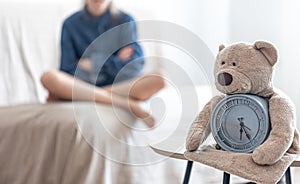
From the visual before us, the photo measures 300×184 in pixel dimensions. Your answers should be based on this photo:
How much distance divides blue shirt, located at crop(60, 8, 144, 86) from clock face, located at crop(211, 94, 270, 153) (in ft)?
2.15

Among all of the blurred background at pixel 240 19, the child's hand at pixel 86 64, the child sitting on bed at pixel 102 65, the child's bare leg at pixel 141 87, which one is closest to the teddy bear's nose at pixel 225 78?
the child sitting on bed at pixel 102 65

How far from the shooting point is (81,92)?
1.62 meters

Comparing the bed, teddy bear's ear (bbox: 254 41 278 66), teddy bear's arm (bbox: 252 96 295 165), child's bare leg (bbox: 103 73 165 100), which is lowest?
the bed

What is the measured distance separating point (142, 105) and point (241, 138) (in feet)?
2.06

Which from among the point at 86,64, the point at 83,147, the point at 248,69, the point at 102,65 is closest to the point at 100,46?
the point at 102,65

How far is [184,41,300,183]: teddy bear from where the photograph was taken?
2.87ft

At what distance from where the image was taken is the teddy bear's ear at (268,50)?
0.93 meters

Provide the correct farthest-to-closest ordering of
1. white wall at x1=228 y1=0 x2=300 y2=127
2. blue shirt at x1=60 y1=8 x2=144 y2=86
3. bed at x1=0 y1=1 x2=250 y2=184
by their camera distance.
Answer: white wall at x1=228 y1=0 x2=300 y2=127, blue shirt at x1=60 y1=8 x2=144 y2=86, bed at x1=0 y1=1 x2=250 y2=184

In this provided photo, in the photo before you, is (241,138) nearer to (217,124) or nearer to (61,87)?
(217,124)

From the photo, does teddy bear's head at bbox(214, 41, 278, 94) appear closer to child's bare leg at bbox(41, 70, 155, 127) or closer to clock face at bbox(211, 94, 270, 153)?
clock face at bbox(211, 94, 270, 153)

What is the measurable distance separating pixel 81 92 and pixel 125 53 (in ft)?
0.87

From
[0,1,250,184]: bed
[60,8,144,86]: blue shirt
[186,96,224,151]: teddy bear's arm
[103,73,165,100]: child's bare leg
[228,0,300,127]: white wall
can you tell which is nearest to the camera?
[186,96,224,151]: teddy bear's arm

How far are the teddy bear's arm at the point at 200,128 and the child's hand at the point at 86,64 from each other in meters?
0.70

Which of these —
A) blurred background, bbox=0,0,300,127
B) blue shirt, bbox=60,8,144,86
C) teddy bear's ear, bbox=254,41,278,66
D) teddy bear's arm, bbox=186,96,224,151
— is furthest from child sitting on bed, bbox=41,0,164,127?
teddy bear's ear, bbox=254,41,278,66
